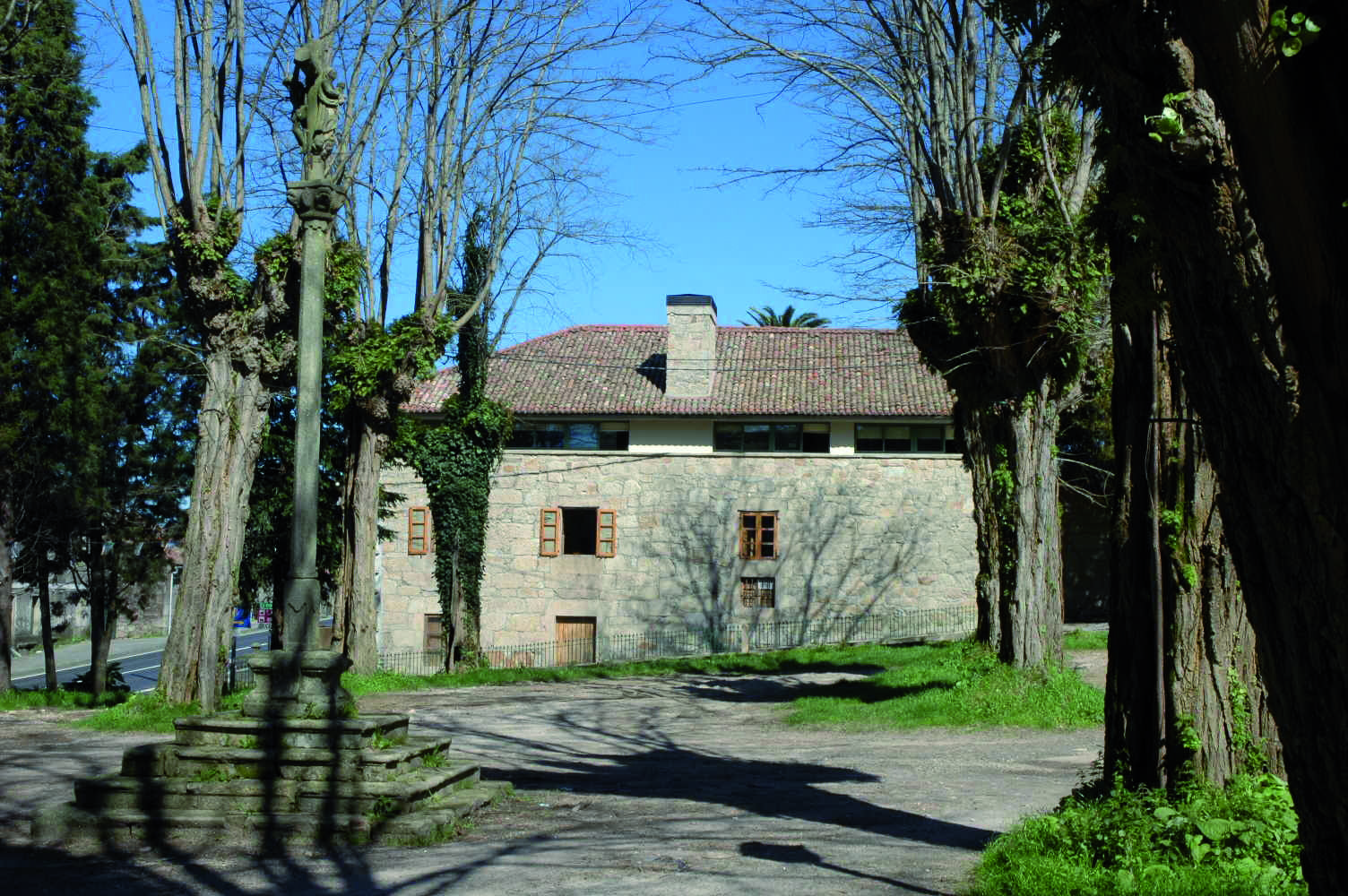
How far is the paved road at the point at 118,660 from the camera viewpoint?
38.9 meters

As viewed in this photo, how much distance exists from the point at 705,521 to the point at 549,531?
14.4ft

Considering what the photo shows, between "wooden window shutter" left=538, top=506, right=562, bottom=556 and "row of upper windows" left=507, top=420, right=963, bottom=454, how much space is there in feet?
6.01

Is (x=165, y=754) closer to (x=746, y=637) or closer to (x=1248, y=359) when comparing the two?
(x=1248, y=359)

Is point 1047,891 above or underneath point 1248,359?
underneath

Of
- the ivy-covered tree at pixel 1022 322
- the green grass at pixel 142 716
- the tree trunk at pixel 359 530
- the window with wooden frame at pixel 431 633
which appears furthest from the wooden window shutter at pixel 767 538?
the green grass at pixel 142 716

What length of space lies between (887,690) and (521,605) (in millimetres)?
18773

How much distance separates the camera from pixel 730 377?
120ft

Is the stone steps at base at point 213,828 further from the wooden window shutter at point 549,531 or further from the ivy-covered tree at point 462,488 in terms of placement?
the wooden window shutter at point 549,531

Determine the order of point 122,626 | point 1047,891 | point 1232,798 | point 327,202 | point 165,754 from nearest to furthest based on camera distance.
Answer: point 1047,891 < point 1232,798 < point 165,754 < point 327,202 < point 122,626

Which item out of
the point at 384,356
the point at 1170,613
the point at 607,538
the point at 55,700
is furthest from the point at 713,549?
the point at 1170,613

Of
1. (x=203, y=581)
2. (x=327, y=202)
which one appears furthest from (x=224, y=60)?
(x=327, y=202)

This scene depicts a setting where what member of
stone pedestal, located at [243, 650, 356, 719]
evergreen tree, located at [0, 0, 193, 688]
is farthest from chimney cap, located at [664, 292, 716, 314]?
stone pedestal, located at [243, 650, 356, 719]

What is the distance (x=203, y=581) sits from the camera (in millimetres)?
14914

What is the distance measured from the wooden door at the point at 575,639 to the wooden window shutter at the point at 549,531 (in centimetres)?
189
